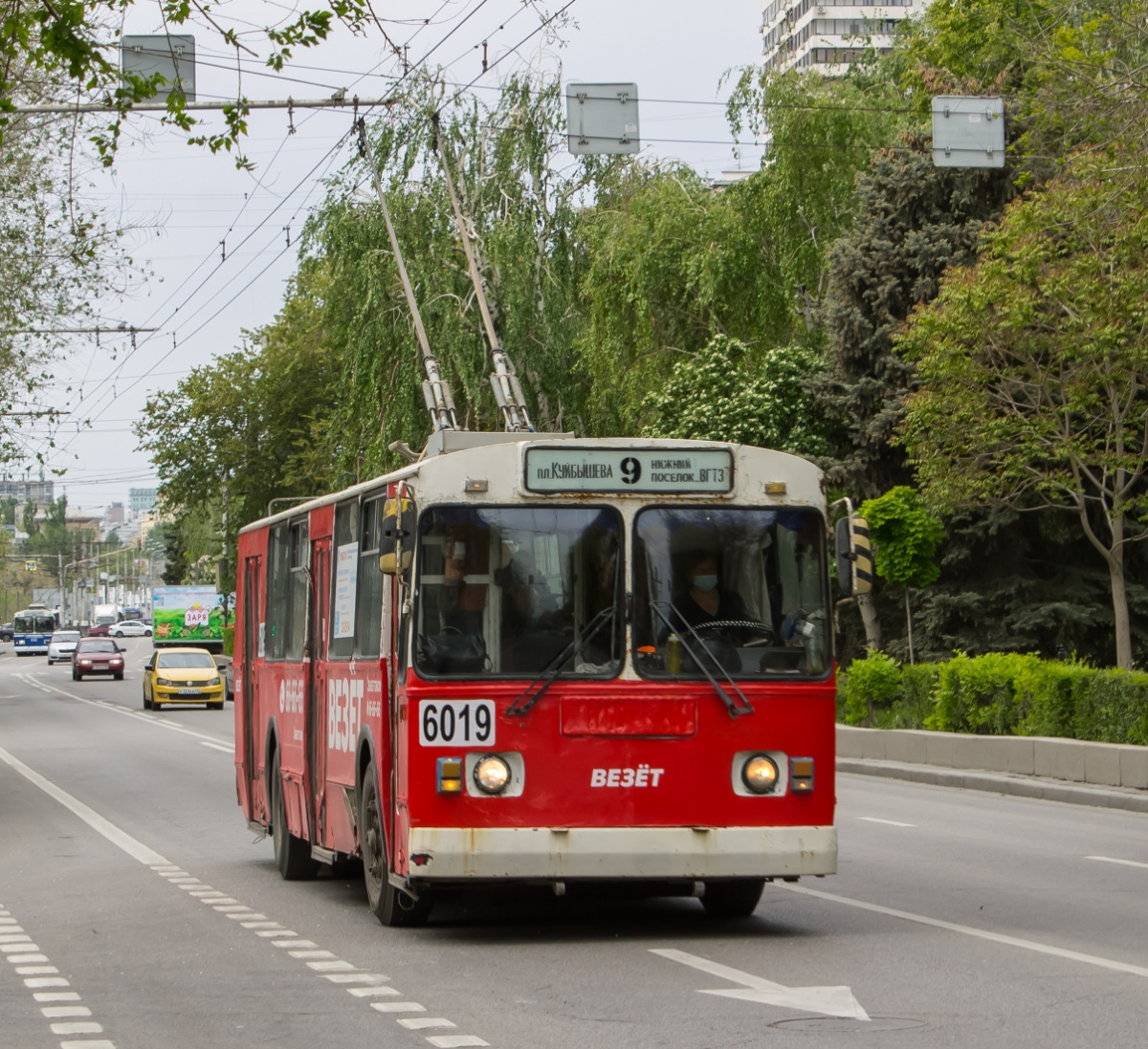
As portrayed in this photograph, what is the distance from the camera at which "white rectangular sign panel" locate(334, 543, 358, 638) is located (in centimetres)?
1211

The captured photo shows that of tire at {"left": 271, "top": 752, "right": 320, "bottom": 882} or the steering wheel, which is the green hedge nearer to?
tire at {"left": 271, "top": 752, "right": 320, "bottom": 882}

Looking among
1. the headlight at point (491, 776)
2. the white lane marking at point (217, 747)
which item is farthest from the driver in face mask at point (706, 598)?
the white lane marking at point (217, 747)

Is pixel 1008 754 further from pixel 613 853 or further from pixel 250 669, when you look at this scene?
pixel 613 853

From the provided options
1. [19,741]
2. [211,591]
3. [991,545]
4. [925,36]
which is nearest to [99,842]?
[19,741]

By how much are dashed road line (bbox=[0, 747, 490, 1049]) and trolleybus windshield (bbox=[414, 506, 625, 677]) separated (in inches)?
61.3

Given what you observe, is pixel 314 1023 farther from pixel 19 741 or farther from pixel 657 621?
pixel 19 741

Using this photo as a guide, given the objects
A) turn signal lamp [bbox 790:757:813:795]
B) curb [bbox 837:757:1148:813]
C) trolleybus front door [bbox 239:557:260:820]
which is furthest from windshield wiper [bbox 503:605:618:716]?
curb [bbox 837:757:1148:813]

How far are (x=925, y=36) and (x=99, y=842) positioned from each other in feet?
105

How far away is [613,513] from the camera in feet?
34.9

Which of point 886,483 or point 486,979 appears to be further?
point 886,483

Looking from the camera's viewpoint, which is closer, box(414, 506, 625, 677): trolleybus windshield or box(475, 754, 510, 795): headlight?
box(475, 754, 510, 795): headlight

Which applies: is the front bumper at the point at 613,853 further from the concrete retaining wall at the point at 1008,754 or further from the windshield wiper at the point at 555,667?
the concrete retaining wall at the point at 1008,754

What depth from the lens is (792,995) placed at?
8531mm

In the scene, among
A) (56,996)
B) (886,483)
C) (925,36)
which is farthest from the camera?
(925,36)
